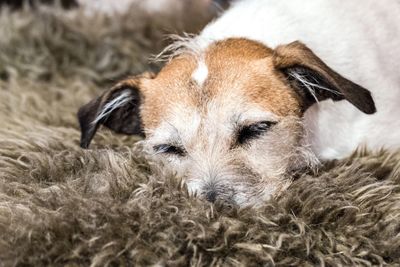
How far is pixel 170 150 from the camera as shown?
1562mm

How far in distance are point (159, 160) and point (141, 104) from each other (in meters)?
0.22

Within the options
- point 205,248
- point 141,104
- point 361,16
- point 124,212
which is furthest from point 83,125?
point 361,16

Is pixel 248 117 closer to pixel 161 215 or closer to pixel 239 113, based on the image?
pixel 239 113

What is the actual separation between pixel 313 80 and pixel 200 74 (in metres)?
0.27

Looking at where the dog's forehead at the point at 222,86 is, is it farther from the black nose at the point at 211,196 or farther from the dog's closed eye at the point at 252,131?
the black nose at the point at 211,196

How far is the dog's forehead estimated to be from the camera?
149 centimetres

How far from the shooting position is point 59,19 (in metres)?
2.53

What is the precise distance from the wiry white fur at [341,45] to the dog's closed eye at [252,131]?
212 mm

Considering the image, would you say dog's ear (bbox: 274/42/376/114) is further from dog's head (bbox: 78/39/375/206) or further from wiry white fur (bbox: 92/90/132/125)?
wiry white fur (bbox: 92/90/132/125)

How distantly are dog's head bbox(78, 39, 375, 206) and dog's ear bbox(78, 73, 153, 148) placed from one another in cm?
10

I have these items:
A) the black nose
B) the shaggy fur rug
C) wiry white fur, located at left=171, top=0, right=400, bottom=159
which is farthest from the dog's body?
the black nose

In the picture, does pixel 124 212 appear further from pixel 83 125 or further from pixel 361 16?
pixel 361 16

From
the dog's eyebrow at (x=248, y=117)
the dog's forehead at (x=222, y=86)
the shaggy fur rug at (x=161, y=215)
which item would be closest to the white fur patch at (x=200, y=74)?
the dog's forehead at (x=222, y=86)

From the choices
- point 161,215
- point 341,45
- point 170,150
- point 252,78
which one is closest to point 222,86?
point 252,78
